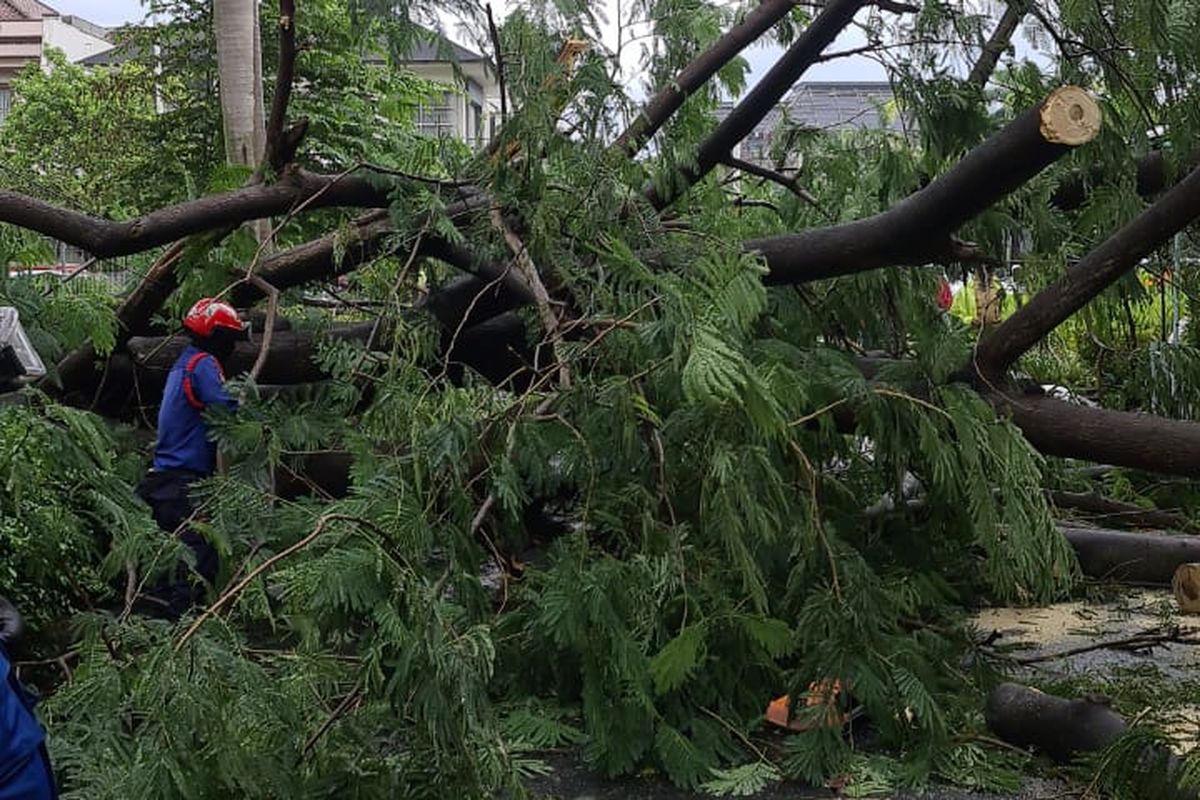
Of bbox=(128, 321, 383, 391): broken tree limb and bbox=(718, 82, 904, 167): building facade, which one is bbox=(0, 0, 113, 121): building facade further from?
bbox=(718, 82, 904, 167): building facade

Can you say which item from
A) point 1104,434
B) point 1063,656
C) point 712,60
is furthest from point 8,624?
point 712,60

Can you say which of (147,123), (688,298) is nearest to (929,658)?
(688,298)

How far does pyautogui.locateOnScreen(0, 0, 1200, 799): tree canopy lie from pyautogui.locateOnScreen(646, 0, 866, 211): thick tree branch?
0.05 feet

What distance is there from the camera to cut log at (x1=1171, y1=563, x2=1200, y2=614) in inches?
180

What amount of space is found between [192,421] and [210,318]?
457mm

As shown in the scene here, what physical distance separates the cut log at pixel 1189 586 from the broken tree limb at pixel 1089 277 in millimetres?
941

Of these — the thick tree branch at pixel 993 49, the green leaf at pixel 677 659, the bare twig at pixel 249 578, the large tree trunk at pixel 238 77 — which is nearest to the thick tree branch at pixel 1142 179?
the thick tree branch at pixel 993 49

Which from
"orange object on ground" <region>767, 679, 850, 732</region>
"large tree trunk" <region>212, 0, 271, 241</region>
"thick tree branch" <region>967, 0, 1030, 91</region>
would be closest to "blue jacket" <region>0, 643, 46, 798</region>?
"orange object on ground" <region>767, 679, 850, 732</region>

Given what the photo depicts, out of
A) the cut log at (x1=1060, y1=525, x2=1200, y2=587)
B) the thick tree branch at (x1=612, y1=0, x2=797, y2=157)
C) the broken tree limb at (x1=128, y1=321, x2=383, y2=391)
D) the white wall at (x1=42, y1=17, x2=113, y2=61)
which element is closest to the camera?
the broken tree limb at (x1=128, y1=321, x2=383, y2=391)

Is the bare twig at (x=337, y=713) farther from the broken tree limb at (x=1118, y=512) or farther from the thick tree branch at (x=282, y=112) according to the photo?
the broken tree limb at (x=1118, y=512)

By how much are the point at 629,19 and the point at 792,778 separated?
2475 millimetres

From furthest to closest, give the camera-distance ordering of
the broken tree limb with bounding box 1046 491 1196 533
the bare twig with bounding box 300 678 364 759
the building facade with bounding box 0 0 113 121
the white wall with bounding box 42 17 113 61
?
the white wall with bounding box 42 17 113 61 < the building facade with bounding box 0 0 113 121 < the broken tree limb with bounding box 1046 491 1196 533 < the bare twig with bounding box 300 678 364 759

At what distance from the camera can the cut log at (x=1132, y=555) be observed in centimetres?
557

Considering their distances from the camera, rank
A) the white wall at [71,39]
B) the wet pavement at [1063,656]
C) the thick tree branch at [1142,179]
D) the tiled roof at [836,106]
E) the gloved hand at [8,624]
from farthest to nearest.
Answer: the white wall at [71,39], the tiled roof at [836,106], the thick tree branch at [1142,179], the wet pavement at [1063,656], the gloved hand at [8,624]
